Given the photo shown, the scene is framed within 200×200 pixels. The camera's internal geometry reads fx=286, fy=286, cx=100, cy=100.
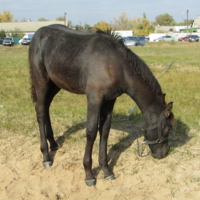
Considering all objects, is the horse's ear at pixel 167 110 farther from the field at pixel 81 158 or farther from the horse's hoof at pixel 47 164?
the horse's hoof at pixel 47 164

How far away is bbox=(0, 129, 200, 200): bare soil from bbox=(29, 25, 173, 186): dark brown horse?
0.23 meters

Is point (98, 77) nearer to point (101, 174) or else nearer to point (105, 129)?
point (105, 129)

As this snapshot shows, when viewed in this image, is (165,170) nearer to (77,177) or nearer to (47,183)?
(77,177)

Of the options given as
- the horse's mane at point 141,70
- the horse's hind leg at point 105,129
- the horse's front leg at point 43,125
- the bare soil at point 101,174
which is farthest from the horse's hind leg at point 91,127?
the horse's front leg at point 43,125

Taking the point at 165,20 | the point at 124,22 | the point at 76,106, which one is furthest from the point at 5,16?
the point at 76,106

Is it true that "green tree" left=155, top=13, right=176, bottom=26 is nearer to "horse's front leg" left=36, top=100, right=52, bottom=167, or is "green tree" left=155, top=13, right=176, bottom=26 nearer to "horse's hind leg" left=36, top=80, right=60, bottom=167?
"horse's hind leg" left=36, top=80, right=60, bottom=167

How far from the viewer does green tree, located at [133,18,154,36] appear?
278ft

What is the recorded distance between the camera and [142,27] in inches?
3565

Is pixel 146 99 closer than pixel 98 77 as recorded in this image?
No

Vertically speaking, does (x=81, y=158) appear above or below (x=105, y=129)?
below

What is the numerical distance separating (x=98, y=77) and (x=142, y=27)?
90730 mm

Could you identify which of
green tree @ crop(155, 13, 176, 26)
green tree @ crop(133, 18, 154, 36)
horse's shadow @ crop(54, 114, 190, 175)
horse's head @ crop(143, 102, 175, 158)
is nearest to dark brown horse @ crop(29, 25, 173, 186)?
horse's head @ crop(143, 102, 175, 158)

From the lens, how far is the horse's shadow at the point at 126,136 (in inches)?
196

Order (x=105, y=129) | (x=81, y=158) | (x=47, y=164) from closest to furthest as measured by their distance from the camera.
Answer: (x=105, y=129), (x=47, y=164), (x=81, y=158)
